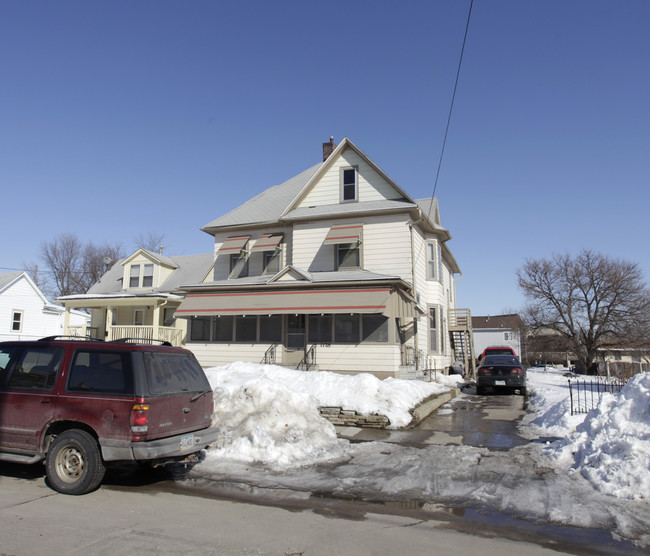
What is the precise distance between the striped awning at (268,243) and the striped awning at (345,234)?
2575 mm

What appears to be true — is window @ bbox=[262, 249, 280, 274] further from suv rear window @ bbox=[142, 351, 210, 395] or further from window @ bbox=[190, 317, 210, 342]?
suv rear window @ bbox=[142, 351, 210, 395]

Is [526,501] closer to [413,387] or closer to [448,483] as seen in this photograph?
[448,483]

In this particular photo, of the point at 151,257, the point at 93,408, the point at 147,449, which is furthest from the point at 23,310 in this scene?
the point at 147,449

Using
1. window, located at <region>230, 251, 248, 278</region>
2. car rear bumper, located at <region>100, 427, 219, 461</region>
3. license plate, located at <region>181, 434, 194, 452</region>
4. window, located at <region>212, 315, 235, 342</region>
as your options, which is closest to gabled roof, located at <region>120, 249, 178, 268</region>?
window, located at <region>230, 251, 248, 278</region>

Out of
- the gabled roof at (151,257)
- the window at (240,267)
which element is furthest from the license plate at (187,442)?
the gabled roof at (151,257)

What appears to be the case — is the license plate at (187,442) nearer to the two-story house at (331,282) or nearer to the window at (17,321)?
the two-story house at (331,282)

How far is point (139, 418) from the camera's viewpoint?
6156mm

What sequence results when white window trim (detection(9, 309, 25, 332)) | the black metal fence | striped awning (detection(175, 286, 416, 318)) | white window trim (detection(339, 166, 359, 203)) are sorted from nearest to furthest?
the black metal fence < striped awning (detection(175, 286, 416, 318)) < white window trim (detection(339, 166, 359, 203)) < white window trim (detection(9, 309, 25, 332))

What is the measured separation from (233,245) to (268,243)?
177 centimetres

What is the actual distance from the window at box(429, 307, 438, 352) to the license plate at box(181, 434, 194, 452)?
17640 millimetres

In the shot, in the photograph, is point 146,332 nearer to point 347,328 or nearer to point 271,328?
point 271,328

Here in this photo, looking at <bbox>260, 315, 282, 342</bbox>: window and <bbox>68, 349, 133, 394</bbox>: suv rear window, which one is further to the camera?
<bbox>260, 315, 282, 342</bbox>: window

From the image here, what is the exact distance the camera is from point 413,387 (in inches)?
585

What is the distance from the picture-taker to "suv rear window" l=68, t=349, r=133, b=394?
253 inches
